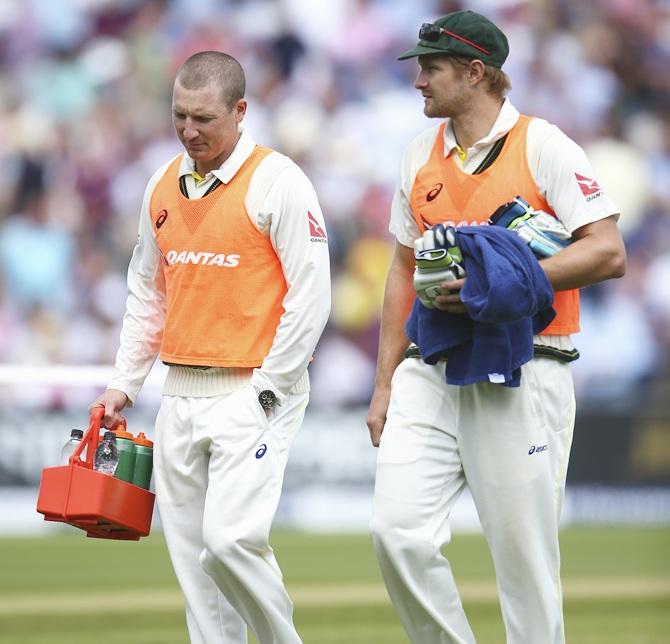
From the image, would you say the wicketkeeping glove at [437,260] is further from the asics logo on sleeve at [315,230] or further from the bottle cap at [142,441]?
the bottle cap at [142,441]

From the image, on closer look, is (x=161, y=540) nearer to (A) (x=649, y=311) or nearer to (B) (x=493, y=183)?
(A) (x=649, y=311)

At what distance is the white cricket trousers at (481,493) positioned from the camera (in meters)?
4.65

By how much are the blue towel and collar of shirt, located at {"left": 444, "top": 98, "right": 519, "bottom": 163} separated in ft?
1.47

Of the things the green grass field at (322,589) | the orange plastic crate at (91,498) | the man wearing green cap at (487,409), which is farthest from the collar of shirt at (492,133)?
the green grass field at (322,589)

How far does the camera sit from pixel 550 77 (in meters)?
15.6

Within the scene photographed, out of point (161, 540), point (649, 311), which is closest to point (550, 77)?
point (649, 311)

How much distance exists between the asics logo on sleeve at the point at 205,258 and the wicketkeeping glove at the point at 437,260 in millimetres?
816

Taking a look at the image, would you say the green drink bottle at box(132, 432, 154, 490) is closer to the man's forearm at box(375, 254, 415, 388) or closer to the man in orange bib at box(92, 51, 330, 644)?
the man in orange bib at box(92, 51, 330, 644)

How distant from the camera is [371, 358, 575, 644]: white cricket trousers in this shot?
4.65 m

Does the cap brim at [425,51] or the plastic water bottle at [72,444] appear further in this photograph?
the plastic water bottle at [72,444]

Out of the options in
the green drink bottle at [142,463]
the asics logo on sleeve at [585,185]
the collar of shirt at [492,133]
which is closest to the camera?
the asics logo on sleeve at [585,185]

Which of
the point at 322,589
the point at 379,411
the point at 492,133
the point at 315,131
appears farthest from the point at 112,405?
the point at 315,131

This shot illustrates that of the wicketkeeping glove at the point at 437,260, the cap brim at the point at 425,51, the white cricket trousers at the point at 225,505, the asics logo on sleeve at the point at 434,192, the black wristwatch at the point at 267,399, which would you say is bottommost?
the white cricket trousers at the point at 225,505

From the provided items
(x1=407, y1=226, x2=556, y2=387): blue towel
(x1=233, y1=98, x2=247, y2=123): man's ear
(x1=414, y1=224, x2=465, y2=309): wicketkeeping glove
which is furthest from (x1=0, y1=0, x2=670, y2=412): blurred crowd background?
(x1=414, y1=224, x2=465, y2=309): wicketkeeping glove
